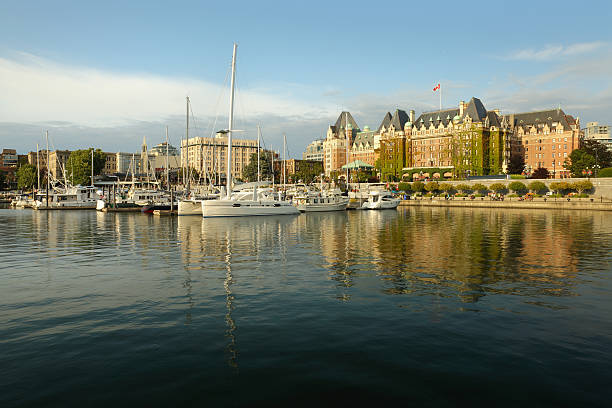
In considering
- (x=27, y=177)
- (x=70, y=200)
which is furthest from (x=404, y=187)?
(x=27, y=177)

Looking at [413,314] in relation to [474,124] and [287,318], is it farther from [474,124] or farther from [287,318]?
[474,124]

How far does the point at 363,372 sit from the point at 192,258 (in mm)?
16757

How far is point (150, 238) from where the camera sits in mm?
34312

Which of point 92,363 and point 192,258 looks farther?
point 192,258

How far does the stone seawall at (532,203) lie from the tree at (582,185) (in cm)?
627

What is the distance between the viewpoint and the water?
7.99 meters

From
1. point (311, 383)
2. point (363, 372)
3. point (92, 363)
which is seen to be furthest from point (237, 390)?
point (92, 363)

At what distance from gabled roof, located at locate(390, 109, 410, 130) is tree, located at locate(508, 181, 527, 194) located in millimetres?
64289

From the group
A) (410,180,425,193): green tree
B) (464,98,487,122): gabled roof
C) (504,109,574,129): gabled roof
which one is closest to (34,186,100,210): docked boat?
(410,180,425,193): green tree

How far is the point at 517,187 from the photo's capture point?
10044 cm

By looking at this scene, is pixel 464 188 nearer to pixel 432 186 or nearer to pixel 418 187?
pixel 432 186

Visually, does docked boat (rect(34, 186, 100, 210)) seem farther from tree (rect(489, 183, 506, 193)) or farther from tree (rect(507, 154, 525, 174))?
tree (rect(507, 154, 525, 174))

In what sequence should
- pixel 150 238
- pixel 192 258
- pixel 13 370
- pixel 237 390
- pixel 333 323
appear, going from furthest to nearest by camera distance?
pixel 150 238, pixel 192 258, pixel 333 323, pixel 13 370, pixel 237 390

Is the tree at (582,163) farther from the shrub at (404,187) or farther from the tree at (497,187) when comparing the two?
the shrub at (404,187)
